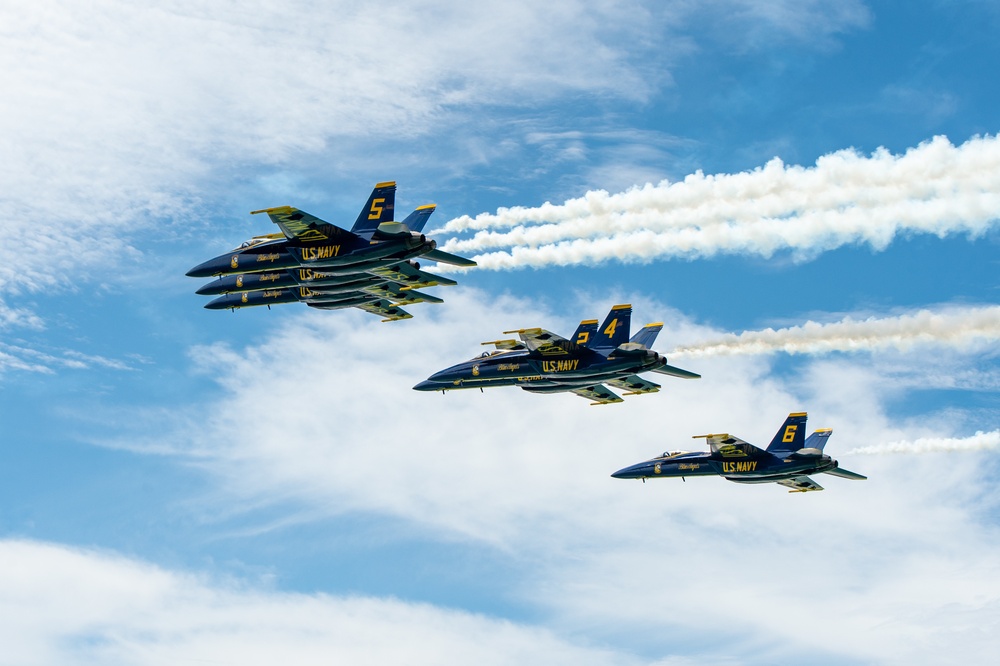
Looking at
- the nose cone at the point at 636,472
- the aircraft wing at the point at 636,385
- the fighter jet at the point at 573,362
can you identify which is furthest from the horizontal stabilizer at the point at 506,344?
the nose cone at the point at 636,472

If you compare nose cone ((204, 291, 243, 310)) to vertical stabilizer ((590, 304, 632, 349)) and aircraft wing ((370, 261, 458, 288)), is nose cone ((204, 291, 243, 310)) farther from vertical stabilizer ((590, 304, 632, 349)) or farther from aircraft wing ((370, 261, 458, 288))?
vertical stabilizer ((590, 304, 632, 349))

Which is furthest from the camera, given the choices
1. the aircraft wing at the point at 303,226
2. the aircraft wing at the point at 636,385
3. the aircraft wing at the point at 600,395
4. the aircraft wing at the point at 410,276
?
the aircraft wing at the point at 600,395

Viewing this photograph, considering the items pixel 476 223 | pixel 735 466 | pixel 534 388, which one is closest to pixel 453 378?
pixel 534 388

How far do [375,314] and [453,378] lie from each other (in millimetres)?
8739

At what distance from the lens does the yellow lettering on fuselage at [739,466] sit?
319 feet

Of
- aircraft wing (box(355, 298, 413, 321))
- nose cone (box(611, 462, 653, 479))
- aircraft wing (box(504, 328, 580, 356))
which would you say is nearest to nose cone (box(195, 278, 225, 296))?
aircraft wing (box(355, 298, 413, 321))

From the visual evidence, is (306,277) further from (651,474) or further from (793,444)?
(793,444)

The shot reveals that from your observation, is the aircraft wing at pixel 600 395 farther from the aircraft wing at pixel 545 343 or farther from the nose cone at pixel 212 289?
the nose cone at pixel 212 289

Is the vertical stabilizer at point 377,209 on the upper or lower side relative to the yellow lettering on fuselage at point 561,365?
upper

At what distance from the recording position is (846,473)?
99.4m

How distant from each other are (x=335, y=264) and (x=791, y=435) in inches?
1456

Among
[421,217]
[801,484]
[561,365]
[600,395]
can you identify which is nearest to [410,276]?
[421,217]

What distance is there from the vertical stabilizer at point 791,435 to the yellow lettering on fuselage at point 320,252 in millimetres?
36220

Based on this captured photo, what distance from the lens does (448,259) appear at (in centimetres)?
8638
